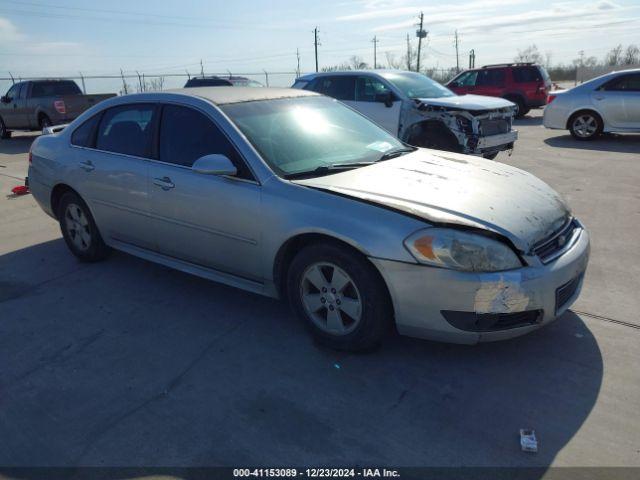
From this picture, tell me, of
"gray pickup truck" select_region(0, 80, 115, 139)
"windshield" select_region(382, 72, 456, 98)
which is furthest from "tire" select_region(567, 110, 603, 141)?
"gray pickup truck" select_region(0, 80, 115, 139)

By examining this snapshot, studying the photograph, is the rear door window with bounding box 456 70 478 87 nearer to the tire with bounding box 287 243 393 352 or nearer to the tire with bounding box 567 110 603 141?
the tire with bounding box 567 110 603 141

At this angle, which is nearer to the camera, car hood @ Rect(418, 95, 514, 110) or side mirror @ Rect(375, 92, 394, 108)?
car hood @ Rect(418, 95, 514, 110)

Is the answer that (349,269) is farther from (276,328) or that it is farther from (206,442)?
(206,442)

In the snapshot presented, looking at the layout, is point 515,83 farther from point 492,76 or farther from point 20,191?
point 20,191

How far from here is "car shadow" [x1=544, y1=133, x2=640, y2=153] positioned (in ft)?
35.5

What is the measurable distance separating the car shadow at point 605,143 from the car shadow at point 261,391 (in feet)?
28.2

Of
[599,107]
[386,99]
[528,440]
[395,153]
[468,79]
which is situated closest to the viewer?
[528,440]

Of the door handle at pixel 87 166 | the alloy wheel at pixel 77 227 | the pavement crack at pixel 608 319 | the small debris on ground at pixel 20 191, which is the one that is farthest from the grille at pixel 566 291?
the small debris on ground at pixel 20 191

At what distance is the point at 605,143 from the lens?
11.6m

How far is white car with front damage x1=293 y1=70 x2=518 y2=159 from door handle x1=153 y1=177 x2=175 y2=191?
17.2 feet

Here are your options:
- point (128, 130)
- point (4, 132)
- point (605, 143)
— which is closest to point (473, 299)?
point (128, 130)

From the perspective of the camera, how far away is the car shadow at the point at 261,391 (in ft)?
8.42

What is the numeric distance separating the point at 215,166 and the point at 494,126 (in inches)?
239

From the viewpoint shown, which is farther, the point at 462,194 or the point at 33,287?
the point at 33,287
